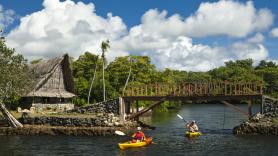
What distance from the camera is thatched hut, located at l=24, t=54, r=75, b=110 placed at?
59969 mm

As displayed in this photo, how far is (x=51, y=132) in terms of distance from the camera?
1825 inches

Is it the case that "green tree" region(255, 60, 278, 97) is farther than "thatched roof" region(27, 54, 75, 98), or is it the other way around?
"green tree" region(255, 60, 278, 97)

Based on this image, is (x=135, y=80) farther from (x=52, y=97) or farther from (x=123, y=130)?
(x=123, y=130)

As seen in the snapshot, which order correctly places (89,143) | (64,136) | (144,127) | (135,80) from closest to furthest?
(89,143), (64,136), (144,127), (135,80)

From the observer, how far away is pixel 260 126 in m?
42.7

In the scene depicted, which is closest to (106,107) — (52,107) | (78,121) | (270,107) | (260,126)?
(78,121)

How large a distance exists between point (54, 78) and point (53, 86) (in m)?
1.24

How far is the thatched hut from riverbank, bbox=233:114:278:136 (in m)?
29.4

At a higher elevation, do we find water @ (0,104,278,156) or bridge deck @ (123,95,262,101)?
bridge deck @ (123,95,262,101)

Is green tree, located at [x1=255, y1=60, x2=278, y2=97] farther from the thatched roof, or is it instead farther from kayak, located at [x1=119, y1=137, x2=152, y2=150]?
kayak, located at [x1=119, y1=137, x2=152, y2=150]

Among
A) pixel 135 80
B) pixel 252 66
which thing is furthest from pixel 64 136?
pixel 252 66

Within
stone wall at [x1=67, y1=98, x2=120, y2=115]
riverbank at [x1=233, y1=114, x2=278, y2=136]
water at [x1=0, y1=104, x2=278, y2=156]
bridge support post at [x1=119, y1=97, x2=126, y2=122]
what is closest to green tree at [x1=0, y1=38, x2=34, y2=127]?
water at [x1=0, y1=104, x2=278, y2=156]

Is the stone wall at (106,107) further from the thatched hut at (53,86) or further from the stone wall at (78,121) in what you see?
the thatched hut at (53,86)

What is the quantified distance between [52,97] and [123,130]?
63.4 feet
